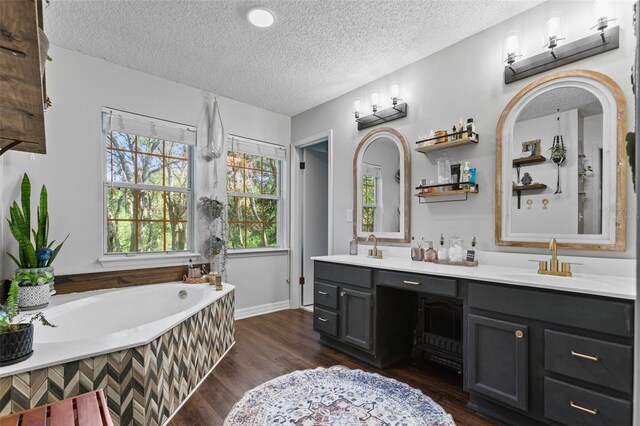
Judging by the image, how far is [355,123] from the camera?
3.46 meters

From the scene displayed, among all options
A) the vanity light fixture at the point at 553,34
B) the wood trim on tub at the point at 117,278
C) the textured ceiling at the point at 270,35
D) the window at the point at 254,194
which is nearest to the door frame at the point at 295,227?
the window at the point at 254,194

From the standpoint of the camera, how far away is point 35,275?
2258 mm

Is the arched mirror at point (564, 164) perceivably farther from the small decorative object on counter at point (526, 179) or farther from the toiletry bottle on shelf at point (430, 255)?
the toiletry bottle on shelf at point (430, 255)

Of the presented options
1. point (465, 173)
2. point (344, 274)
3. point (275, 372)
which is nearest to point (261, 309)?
point (275, 372)

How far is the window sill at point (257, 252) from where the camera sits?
3.75m

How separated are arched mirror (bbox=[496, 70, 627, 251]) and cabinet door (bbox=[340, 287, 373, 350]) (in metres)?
1.12

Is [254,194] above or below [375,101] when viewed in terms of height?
below

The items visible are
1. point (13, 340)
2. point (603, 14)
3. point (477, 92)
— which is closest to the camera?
point (13, 340)

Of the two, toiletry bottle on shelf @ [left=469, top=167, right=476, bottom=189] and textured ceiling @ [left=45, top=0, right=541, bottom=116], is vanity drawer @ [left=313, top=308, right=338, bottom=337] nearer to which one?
toiletry bottle on shelf @ [left=469, top=167, right=476, bottom=189]

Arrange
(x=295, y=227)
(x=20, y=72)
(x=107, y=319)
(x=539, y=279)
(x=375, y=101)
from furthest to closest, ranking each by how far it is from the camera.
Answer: (x=295, y=227), (x=375, y=101), (x=107, y=319), (x=539, y=279), (x=20, y=72)

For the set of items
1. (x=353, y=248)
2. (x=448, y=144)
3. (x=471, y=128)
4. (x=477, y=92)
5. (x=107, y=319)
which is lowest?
(x=107, y=319)

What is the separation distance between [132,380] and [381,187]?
2505 mm

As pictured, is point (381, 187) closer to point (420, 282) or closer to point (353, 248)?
point (353, 248)

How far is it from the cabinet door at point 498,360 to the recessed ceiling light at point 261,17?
2459 mm
